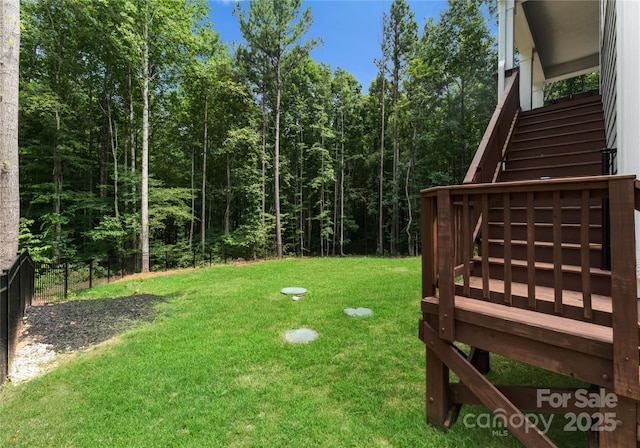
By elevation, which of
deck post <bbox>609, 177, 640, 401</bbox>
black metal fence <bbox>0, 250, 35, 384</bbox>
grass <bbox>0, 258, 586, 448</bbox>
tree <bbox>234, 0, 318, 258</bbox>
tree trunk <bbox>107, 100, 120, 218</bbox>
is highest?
tree <bbox>234, 0, 318, 258</bbox>

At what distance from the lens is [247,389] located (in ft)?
9.03

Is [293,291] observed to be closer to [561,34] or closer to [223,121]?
[561,34]

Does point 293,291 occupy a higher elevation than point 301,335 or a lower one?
higher

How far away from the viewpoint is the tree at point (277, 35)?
12.7 meters

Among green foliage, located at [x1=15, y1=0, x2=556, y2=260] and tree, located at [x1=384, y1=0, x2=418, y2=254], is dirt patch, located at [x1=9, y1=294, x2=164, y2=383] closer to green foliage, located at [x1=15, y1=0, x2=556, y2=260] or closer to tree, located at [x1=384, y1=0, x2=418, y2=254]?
green foliage, located at [x1=15, y1=0, x2=556, y2=260]

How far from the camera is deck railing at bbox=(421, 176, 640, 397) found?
4.29 feet

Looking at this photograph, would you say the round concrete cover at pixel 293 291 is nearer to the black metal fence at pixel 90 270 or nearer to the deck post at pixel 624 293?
the black metal fence at pixel 90 270

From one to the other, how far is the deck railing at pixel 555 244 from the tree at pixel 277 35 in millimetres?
11894

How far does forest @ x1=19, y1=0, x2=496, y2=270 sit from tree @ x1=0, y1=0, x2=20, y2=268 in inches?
272

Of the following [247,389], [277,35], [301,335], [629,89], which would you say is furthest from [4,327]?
[277,35]

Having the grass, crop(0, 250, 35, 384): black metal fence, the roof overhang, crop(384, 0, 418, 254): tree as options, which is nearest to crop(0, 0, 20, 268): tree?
crop(0, 250, 35, 384): black metal fence

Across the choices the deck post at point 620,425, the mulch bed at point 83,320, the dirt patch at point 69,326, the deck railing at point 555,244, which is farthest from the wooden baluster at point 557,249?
the mulch bed at point 83,320

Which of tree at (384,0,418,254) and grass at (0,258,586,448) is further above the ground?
tree at (384,0,418,254)

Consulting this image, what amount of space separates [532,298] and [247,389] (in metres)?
2.47
